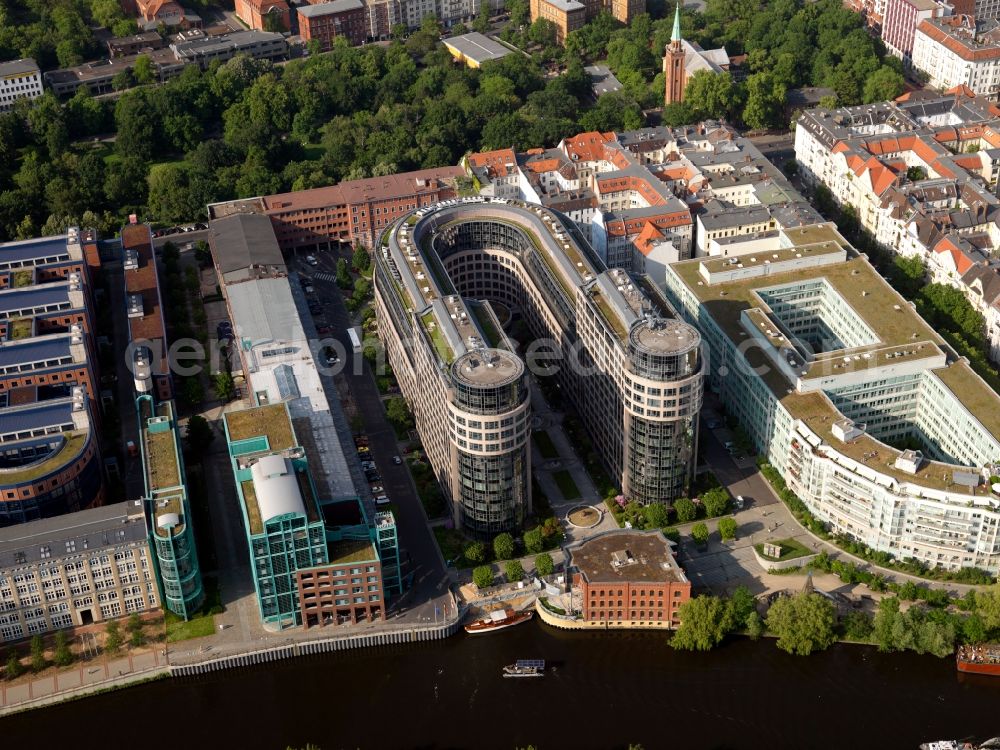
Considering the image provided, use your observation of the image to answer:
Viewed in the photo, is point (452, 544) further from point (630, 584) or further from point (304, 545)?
point (630, 584)

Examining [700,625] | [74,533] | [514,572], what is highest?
[74,533]

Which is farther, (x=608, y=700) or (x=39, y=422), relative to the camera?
(x=39, y=422)

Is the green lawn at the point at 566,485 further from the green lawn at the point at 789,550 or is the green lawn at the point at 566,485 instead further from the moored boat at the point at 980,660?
the moored boat at the point at 980,660

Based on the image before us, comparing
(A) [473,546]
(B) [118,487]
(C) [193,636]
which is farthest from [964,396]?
(B) [118,487]

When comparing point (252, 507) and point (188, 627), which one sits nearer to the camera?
point (252, 507)

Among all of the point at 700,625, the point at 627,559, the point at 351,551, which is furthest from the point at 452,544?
Result: the point at 700,625

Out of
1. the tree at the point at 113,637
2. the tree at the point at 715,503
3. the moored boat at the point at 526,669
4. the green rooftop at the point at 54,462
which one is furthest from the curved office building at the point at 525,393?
the green rooftop at the point at 54,462

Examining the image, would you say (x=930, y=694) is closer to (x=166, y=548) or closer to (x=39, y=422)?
(x=166, y=548)
